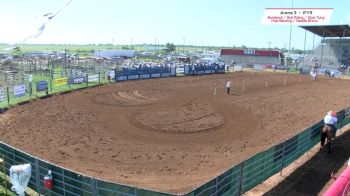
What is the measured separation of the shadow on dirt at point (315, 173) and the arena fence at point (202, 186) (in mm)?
561

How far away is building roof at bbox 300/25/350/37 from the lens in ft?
214

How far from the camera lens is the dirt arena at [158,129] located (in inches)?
586

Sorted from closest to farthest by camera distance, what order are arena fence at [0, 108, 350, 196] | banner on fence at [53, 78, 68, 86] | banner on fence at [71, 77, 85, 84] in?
arena fence at [0, 108, 350, 196]
banner on fence at [53, 78, 68, 86]
banner on fence at [71, 77, 85, 84]

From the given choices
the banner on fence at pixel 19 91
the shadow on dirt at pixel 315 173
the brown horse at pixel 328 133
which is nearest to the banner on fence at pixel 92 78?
the banner on fence at pixel 19 91

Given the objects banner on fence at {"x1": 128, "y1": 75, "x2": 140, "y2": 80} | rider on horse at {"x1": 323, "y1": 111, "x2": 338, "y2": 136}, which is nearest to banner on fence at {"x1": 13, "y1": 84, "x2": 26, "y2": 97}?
banner on fence at {"x1": 128, "y1": 75, "x2": 140, "y2": 80}

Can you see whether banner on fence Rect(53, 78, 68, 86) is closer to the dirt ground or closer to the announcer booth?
the dirt ground

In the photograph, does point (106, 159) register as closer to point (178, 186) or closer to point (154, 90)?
point (178, 186)

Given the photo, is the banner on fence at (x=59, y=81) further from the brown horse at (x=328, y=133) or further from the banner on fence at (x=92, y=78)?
the brown horse at (x=328, y=133)

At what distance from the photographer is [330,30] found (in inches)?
2731

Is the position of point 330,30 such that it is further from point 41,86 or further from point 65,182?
point 65,182

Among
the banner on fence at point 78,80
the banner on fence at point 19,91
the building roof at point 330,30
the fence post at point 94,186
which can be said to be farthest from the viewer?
the building roof at point 330,30

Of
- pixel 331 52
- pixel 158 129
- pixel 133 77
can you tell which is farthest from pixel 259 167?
pixel 331 52

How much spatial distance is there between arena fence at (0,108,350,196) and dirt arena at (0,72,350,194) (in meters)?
2.24

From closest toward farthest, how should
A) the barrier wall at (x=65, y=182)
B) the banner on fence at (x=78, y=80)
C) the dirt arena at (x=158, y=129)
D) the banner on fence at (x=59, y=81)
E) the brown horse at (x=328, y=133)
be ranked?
the barrier wall at (x=65, y=182) → the dirt arena at (x=158, y=129) → the brown horse at (x=328, y=133) → the banner on fence at (x=59, y=81) → the banner on fence at (x=78, y=80)
